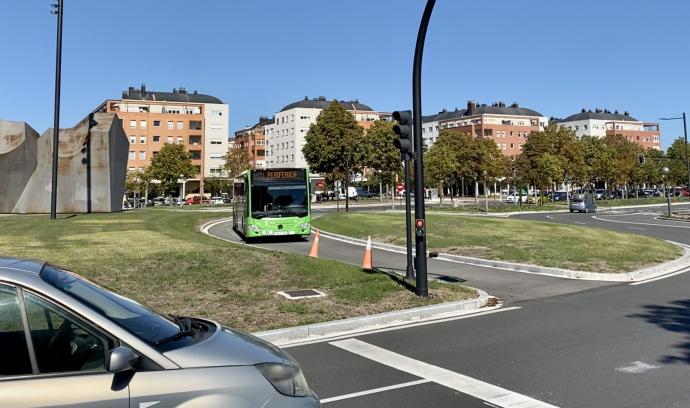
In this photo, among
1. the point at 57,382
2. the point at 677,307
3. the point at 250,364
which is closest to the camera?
the point at 57,382

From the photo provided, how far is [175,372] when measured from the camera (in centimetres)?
280

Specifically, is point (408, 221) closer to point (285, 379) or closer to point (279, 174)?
point (285, 379)

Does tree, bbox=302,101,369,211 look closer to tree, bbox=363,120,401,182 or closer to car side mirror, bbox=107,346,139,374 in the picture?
tree, bbox=363,120,401,182

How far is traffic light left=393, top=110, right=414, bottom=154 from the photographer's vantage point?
10133 mm

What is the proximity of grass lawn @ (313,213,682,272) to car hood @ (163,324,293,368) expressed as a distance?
12202 millimetres

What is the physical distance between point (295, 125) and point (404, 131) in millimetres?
115488

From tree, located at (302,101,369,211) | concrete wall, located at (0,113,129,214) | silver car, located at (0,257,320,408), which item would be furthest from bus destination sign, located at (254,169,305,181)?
tree, located at (302,101,369,211)

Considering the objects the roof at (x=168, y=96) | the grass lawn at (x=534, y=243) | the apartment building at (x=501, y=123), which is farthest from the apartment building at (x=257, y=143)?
the grass lawn at (x=534, y=243)

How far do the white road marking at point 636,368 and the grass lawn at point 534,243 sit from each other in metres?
8.30

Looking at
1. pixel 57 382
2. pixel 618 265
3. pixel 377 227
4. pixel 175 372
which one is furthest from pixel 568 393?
pixel 377 227

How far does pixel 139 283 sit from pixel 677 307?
9.69 m

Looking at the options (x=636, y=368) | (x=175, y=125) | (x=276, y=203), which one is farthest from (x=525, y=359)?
(x=175, y=125)

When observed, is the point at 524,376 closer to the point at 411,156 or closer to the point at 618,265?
the point at 411,156

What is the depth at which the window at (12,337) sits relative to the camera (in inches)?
104
